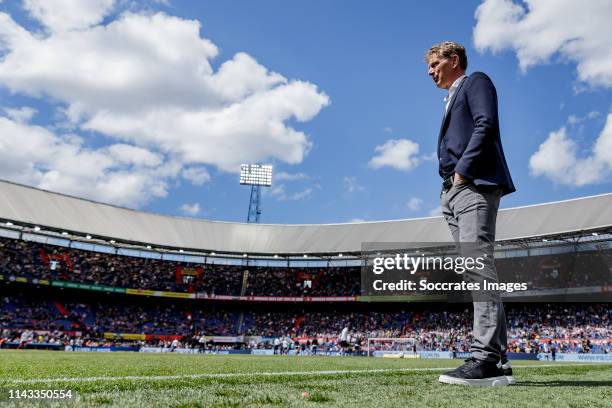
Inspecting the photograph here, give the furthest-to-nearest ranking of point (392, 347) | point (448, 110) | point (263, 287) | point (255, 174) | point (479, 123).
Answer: point (255, 174) < point (263, 287) < point (392, 347) < point (448, 110) < point (479, 123)

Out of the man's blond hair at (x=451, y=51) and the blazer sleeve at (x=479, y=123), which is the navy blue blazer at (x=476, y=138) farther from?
the man's blond hair at (x=451, y=51)

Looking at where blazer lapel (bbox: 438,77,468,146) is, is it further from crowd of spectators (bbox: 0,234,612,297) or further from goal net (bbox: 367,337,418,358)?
crowd of spectators (bbox: 0,234,612,297)

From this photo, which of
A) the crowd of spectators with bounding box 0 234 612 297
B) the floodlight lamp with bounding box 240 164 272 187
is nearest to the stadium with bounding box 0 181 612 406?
the crowd of spectators with bounding box 0 234 612 297

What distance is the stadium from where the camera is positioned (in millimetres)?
34219

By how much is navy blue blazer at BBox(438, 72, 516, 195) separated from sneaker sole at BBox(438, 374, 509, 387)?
138cm

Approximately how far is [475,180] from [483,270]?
669 millimetres

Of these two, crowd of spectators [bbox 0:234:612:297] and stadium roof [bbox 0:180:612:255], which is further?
crowd of spectators [bbox 0:234:612:297]

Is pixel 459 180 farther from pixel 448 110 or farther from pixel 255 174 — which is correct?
pixel 255 174

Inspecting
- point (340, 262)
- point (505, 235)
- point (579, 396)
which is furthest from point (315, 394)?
point (340, 262)

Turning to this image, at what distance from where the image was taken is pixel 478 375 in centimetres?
331

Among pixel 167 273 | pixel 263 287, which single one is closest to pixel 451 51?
pixel 263 287

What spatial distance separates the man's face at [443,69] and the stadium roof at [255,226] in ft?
110

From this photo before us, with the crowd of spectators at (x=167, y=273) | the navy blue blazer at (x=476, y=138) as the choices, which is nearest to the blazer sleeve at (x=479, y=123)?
the navy blue blazer at (x=476, y=138)

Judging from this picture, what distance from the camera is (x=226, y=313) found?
4838 cm
